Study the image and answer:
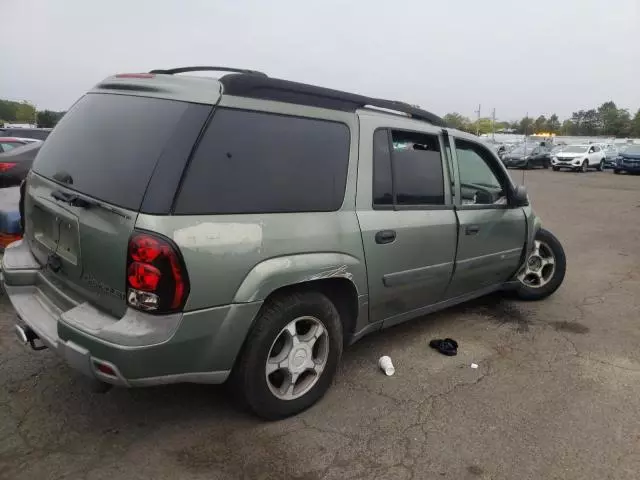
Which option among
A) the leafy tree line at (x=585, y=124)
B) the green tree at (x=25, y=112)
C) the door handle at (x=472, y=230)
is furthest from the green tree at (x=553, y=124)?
the door handle at (x=472, y=230)

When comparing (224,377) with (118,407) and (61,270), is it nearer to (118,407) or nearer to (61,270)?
(118,407)

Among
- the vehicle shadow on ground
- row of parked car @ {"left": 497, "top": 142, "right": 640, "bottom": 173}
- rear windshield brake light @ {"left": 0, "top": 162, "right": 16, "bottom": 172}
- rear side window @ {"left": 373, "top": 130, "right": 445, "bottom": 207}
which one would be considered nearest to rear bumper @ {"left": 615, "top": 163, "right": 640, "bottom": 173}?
row of parked car @ {"left": 497, "top": 142, "right": 640, "bottom": 173}

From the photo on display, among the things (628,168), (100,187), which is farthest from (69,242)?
(628,168)

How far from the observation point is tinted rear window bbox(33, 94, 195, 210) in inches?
93.9

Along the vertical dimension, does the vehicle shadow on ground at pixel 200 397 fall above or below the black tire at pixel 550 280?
below

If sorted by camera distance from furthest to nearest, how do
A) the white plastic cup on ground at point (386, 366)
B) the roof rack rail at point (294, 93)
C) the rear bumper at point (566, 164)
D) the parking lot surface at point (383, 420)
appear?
the rear bumper at point (566, 164), the white plastic cup on ground at point (386, 366), the roof rack rail at point (294, 93), the parking lot surface at point (383, 420)

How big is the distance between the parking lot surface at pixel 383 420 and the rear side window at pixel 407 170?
1193 mm

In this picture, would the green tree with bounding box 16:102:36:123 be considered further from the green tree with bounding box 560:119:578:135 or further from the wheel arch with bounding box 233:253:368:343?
the green tree with bounding box 560:119:578:135

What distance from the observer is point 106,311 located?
96.7 inches

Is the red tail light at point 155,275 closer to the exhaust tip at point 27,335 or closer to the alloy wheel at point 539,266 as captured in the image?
the exhaust tip at point 27,335

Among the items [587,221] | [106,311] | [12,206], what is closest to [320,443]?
[106,311]

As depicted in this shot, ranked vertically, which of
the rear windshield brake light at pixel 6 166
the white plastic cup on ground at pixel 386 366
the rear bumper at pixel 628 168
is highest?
the rear windshield brake light at pixel 6 166

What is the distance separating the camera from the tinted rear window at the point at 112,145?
2.38m

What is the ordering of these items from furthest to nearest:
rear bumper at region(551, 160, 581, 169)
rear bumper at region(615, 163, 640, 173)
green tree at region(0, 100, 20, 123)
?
green tree at region(0, 100, 20, 123) < rear bumper at region(551, 160, 581, 169) < rear bumper at region(615, 163, 640, 173)
